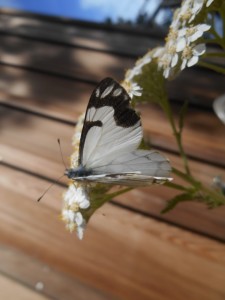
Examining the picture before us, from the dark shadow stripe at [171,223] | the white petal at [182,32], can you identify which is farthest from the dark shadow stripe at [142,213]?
the white petal at [182,32]

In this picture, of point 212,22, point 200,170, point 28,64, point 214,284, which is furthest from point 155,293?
point 28,64

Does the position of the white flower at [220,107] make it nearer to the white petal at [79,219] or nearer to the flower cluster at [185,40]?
the flower cluster at [185,40]

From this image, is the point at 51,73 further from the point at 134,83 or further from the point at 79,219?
the point at 79,219

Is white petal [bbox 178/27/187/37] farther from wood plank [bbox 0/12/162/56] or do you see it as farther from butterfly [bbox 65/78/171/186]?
wood plank [bbox 0/12/162/56]

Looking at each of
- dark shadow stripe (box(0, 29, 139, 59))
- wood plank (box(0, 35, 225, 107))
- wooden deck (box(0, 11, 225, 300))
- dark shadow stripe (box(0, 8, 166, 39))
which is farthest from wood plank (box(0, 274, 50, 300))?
dark shadow stripe (box(0, 8, 166, 39))

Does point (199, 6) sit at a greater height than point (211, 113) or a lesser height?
greater

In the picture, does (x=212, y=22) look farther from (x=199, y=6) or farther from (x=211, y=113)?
(x=211, y=113)

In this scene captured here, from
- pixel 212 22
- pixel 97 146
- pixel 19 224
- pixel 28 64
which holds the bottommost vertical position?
pixel 19 224
